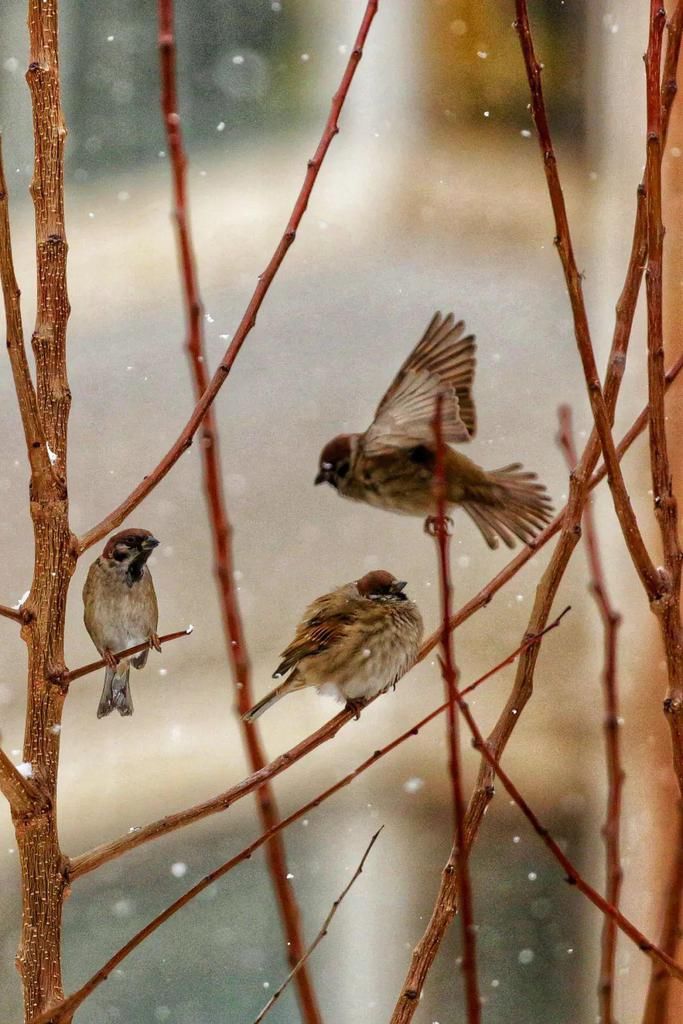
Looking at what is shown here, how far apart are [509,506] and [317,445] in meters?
1.27

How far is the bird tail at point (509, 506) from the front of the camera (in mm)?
880

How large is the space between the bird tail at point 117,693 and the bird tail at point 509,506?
1.06 ft

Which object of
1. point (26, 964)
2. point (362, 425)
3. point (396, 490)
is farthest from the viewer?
point (362, 425)

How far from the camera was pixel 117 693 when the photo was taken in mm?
1057

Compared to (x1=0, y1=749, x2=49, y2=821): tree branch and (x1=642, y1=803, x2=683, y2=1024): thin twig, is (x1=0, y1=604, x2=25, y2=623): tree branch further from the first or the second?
(x1=642, y1=803, x2=683, y2=1024): thin twig

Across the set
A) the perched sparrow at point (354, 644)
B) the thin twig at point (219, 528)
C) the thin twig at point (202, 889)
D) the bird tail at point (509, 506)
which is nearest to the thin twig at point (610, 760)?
the thin twig at point (202, 889)

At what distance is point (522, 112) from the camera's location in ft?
7.25

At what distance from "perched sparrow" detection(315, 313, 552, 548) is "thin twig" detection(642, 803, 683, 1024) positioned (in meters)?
0.29

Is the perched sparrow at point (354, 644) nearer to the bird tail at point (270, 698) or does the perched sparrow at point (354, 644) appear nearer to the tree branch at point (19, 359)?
the bird tail at point (270, 698)

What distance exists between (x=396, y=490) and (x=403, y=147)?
1.44 m

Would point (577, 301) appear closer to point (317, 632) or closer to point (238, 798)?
point (238, 798)

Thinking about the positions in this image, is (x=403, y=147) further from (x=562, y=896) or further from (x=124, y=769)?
(x=562, y=896)

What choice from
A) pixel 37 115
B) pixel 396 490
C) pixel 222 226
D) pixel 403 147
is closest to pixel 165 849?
pixel 222 226

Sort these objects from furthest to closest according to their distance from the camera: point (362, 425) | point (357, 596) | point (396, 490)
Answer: point (362, 425)
point (357, 596)
point (396, 490)
